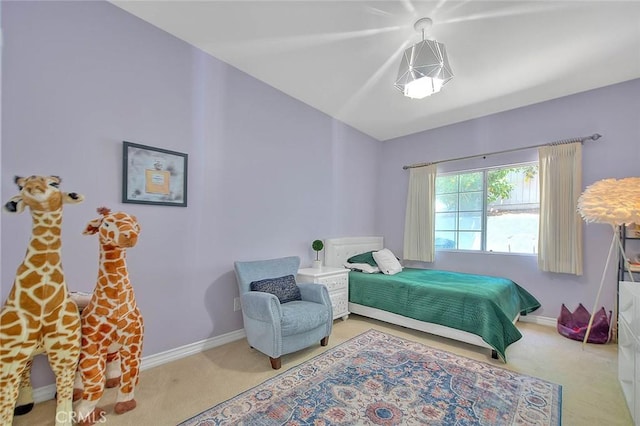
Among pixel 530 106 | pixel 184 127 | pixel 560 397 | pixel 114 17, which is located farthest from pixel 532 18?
pixel 114 17

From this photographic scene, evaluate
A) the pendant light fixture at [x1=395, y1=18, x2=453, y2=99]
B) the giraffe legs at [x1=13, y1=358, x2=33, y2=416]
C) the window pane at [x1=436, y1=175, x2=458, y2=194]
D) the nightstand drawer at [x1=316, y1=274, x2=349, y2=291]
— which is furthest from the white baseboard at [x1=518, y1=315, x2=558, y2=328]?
the giraffe legs at [x1=13, y1=358, x2=33, y2=416]

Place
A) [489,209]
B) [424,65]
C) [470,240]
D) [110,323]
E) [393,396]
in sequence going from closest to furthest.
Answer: [110,323]
[393,396]
[424,65]
[489,209]
[470,240]

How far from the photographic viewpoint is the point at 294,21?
2.07m

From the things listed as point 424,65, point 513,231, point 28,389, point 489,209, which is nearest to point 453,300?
point 513,231

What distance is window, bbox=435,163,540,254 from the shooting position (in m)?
3.40

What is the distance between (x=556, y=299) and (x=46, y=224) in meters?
4.56

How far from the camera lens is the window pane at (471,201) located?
3769 millimetres

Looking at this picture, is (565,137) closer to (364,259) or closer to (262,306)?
(364,259)

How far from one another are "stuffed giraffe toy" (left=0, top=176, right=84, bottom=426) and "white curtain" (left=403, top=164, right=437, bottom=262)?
3.88 m

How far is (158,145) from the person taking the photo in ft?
7.25

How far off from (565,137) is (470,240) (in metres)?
1.62

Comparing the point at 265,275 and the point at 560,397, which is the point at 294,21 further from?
the point at 560,397

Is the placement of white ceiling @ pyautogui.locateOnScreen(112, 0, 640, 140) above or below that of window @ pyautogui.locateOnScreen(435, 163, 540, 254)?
above

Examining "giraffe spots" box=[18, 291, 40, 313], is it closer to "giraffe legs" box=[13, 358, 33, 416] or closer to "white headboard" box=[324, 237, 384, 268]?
"giraffe legs" box=[13, 358, 33, 416]
